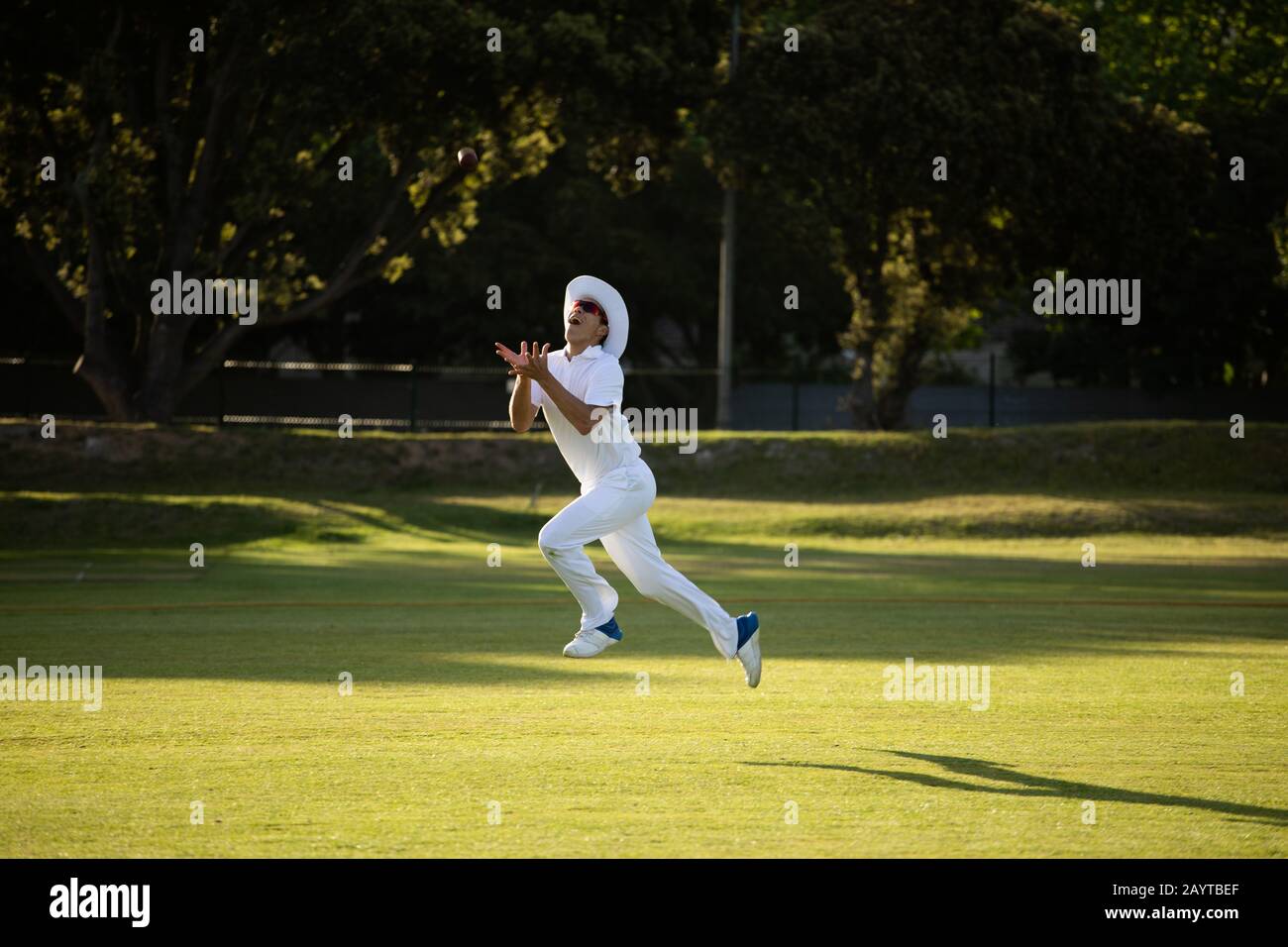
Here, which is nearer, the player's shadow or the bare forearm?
the player's shadow

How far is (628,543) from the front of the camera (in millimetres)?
10969

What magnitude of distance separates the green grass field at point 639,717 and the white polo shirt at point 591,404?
166 cm

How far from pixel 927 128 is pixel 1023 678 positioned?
26933 millimetres

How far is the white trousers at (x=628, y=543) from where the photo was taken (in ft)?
35.4

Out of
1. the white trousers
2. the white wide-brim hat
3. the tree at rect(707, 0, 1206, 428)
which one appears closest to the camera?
the white trousers

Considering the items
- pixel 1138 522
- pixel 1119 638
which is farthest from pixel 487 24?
pixel 1119 638

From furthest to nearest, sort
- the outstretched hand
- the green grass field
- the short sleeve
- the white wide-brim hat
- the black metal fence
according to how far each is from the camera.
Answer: the black metal fence
the white wide-brim hat
the short sleeve
the outstretched hand
the green grass field

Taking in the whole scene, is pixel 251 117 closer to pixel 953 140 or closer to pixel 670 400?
pixel 953 140

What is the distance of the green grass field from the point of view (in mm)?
7254

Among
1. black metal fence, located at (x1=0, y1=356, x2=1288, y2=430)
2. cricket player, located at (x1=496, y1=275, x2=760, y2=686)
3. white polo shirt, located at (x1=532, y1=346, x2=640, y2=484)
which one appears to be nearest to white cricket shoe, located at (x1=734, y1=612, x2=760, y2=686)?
cricket player, located at (x1=496, y1=275, x2=760, y2=686)

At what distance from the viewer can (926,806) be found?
7.74m

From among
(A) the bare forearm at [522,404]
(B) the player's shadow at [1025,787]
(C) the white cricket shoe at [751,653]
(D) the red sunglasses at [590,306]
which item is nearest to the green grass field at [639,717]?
(B) the player's shadow at [1025,787]

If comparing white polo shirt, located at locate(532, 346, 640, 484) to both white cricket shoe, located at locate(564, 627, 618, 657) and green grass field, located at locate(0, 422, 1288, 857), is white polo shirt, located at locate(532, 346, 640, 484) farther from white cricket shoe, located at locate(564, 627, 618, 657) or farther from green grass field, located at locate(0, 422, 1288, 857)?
green grass field, located at locate(0, 422, 1288, 857)

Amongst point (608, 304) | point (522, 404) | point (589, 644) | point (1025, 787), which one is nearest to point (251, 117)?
point (608, 304)
